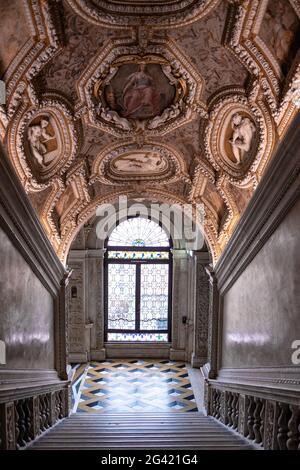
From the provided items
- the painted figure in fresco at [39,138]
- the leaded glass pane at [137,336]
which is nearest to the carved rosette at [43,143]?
the painted figure in fresco at [39,138]

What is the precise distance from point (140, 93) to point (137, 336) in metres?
10.9

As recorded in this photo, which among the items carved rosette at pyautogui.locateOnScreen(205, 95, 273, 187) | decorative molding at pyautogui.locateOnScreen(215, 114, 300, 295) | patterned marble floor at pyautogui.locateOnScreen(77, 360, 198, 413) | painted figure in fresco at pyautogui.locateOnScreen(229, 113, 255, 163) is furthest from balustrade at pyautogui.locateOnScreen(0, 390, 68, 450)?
painted figure in fresco at pyautogui.locateOnScreen(229, 113, 255, 163)

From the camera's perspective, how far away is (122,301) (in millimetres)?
16031

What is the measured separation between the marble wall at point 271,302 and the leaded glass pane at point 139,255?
7555 mm

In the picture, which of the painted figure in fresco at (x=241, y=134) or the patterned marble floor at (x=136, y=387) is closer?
the painted figure in fresco at (x=241, y=134)

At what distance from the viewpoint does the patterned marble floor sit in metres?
11.7

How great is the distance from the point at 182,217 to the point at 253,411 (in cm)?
1007

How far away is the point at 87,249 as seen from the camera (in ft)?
50.0

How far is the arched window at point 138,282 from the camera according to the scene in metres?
15.9

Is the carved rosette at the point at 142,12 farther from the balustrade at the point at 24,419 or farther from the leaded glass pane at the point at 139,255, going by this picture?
the leaded glass pane at the point at 139,255

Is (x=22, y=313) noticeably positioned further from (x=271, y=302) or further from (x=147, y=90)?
(x=147, y=90)

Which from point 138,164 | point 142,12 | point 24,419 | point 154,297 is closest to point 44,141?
point 138,164

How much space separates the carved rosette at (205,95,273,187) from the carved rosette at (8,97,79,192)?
217 centimetres
